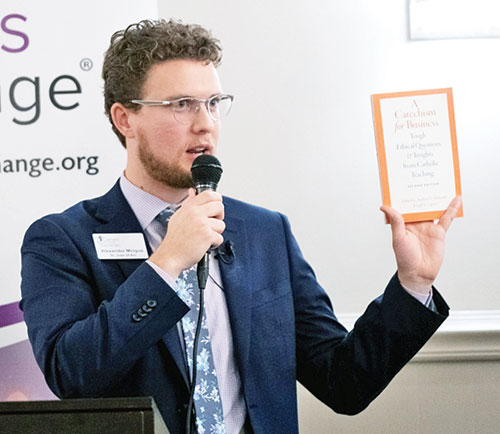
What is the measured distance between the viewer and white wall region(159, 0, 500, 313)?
8.66ft

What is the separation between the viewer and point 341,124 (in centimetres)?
267

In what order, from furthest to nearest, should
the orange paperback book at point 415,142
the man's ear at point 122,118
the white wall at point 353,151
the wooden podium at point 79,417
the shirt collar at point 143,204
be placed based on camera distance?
1. the white wall at point 353,151
2. the man's ear at point 122,118
3. the shirt collar at point 143,204
4. the orange paperback book at point 415,142
5. the wooden podium at point 79,417

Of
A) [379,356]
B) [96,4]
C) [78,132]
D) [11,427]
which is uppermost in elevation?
[96,4]

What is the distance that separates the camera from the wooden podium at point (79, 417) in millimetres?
964

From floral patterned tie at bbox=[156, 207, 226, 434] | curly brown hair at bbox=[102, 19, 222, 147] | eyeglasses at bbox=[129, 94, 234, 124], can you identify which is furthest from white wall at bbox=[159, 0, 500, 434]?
floral patterned tie at bbox=[156, 207, 226, 434]

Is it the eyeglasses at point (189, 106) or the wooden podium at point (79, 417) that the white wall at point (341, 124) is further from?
the wooden podium at point (79, 417)

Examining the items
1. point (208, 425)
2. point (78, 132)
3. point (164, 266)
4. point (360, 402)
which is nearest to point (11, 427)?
point (164, 266)

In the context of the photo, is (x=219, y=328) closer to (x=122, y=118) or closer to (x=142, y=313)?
(x=142, y=313)

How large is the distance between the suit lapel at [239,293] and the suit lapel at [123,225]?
144 millimetres

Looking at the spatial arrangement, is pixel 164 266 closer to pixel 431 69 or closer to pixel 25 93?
pixel 25 93

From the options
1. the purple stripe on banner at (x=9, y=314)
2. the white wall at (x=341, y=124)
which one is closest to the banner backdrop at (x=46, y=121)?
the purple stripe on banner at (x=9, y=314)

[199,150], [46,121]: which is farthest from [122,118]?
[46,121]

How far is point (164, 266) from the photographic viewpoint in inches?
62.3

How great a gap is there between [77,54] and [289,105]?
2.33 ft
